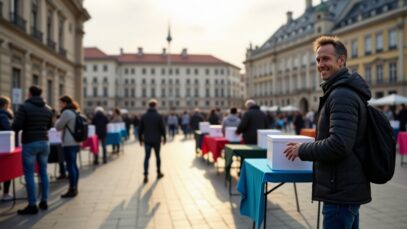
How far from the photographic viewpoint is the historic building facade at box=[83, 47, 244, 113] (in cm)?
9644

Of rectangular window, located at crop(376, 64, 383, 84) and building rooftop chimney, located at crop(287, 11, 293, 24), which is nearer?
rectangular window, located at crop(376, 64, 383, 84)

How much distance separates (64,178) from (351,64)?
170 ft

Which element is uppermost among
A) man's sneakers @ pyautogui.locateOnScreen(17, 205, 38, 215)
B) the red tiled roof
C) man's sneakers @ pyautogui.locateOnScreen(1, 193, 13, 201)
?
the red tiled roof

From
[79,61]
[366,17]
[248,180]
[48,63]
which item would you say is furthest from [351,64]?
[248,180]

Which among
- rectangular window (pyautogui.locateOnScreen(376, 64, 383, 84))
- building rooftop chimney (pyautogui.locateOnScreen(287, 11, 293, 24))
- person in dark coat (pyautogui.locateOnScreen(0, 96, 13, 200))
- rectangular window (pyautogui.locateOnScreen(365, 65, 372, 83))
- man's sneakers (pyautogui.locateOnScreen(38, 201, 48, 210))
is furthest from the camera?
building rooftop chimney (pyautogui.locateOnScreen(287, 11, 293, 24))

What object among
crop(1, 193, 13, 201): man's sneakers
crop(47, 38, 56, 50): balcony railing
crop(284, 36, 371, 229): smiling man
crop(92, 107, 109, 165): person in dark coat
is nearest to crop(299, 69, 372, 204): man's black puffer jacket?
crop(284, 36, 371, 229): smiling man

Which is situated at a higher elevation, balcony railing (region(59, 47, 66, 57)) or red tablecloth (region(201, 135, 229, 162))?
balcony railing (region(59, 47, 66, 57))

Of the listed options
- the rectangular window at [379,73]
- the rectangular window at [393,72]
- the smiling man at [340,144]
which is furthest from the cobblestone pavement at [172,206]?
the rectangular window at [379,73]

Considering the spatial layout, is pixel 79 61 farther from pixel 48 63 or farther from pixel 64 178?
pixel 64 178

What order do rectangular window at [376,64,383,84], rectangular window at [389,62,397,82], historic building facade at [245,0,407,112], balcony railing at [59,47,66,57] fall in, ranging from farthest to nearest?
rectangular window at [376,64,383,84]
rectangular window at [389,62,397,82]
historic building facade at [245,0,407,112]
balcony railing at [59,47,66,57]

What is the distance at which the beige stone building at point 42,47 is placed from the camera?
18.8 meters

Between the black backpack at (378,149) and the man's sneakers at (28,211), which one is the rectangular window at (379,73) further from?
the black backpack at (378,149)

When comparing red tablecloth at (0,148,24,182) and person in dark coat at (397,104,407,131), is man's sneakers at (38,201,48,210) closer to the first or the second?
red tablecloth at (0,148,24,182)

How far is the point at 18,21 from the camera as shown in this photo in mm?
20219
